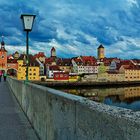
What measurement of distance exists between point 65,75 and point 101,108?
15126 centimetres

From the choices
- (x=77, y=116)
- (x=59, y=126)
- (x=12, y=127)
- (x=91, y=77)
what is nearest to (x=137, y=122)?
(x=77, y=116)

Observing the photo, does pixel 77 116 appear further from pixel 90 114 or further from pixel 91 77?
pixel 91 77

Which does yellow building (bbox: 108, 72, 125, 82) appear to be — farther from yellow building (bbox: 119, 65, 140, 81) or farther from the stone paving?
the stone paving

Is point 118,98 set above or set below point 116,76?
below

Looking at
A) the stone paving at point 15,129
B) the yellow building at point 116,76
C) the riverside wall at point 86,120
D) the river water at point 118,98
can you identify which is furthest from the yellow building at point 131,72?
the riverside wall at point 86,120

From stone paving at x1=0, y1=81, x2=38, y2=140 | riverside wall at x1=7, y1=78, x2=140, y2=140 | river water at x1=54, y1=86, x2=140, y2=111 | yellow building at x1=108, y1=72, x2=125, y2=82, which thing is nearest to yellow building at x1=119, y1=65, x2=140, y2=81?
yellow building at x1=108, y1=72, x2=125, y2=82

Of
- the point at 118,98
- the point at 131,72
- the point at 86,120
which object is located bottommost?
the point at 118,98

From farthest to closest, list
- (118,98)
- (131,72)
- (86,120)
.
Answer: (131,72) → (118,98) → (86,120)

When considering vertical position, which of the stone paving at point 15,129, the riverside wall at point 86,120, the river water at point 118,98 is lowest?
the river water at point 118,98

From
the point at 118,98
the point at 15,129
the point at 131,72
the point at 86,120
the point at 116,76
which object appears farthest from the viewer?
the point at 131,72

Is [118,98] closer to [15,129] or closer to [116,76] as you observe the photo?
[15,129]

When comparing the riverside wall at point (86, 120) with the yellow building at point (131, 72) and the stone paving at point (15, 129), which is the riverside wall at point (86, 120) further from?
the yellow building at point (131, 72)

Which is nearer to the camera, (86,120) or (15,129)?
(86,120)

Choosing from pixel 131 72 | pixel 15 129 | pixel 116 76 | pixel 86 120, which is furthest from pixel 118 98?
pixel 131 72
